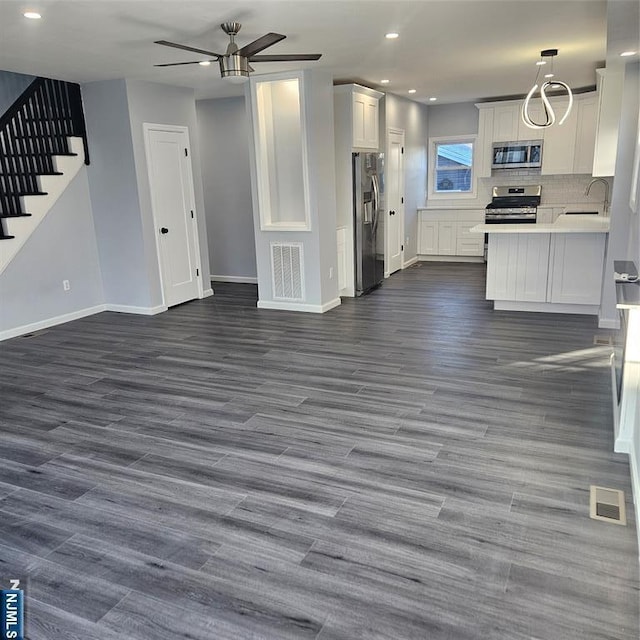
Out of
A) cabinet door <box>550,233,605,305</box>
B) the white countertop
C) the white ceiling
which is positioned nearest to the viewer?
the white ceiling

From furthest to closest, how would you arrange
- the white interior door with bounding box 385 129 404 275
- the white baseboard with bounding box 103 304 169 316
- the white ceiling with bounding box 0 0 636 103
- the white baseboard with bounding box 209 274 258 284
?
1. the white baseboard with bounding box 209 274 258 284
2. the white interior door with bounding box 385 129 404 275
3. the white baseboard with bounding box 103 304 169 316
4. the white ceiling with bounding box 0 0 636 103

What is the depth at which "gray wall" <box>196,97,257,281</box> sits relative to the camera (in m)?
7.79

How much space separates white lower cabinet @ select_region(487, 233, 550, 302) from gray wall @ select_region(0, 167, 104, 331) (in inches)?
187

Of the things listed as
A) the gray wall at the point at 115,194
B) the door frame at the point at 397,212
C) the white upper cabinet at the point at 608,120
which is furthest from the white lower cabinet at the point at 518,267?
the gray wall at the point at 115,194

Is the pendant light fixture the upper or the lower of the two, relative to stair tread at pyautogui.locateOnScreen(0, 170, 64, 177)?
upper

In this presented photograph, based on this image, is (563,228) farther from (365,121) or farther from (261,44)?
(261,44)

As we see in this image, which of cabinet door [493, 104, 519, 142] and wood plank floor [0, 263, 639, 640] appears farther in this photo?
cabinet door [493, 104, 519, 142]

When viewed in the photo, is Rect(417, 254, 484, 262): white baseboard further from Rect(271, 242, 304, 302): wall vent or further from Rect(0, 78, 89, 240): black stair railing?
Rect(0, 78, 89, 240): black stair railing

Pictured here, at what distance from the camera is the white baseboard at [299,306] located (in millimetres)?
6260

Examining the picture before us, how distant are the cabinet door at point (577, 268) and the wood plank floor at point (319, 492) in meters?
0.69

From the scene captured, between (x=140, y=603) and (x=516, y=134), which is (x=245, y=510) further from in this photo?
(x=516, y=134)

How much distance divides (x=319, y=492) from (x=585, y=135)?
308 inches

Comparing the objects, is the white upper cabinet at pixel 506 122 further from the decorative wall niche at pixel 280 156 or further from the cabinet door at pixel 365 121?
the decorative wall niche at pixel 280 156

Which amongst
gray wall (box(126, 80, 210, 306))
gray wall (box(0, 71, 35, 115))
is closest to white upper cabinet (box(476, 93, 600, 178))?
gray wall (box(126, 80, 210, 306))
